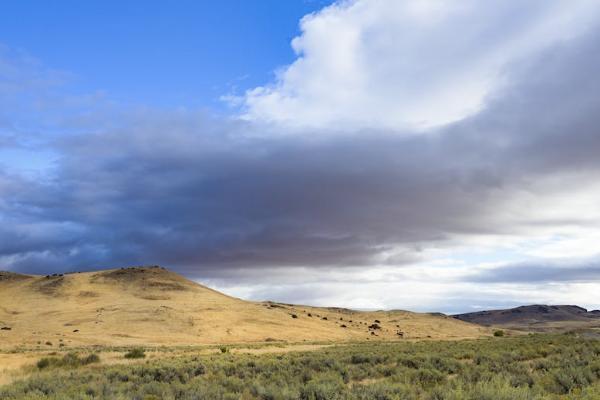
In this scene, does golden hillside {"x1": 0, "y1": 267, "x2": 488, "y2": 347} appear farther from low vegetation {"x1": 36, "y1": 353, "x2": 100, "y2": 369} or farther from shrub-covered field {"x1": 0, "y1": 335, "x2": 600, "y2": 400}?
shrub-covered field {"x1": 0, "y1": 335, "x2": 600, "y2": 400}

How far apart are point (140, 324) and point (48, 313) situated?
20985 millimetres

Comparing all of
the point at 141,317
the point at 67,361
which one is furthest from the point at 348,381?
the point at 141,317

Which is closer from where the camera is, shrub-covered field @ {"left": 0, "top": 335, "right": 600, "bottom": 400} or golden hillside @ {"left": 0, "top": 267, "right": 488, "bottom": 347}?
shrub-covered field @ {"left": 0, "top": 335, "right": 600, "bottom": 400}

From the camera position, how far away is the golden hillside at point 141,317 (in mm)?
62906

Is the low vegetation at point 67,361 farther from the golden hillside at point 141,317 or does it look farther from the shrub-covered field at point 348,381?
the golden hillside at point 141,317

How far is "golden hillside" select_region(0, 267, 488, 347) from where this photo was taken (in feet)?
206

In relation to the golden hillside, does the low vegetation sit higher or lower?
lower

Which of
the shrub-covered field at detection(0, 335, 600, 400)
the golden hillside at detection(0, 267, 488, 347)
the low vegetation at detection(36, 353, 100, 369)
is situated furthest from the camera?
the golden hillside at detection(0, 267, 488, 347)

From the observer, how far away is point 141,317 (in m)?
74.7

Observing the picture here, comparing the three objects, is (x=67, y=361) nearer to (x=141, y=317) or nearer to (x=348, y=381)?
(x=348, y=381)

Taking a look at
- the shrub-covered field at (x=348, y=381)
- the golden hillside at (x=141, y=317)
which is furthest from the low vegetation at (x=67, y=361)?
the golden hillside at (x=141, y=317)

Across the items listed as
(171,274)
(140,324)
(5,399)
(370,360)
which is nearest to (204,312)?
(140,324)

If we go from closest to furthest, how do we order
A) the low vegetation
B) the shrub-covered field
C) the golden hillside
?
the shrub-covered field
the low vegetation
the golden hillside

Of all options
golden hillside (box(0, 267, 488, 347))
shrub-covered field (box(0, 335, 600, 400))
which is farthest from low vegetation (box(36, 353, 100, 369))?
golden hillside (box(0, 267, 488, 347))
